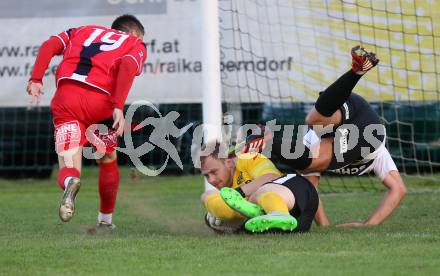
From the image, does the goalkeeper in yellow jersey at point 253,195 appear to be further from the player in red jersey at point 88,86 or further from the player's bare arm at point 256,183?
the player in red jersey at point 88,86

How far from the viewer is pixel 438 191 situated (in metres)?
9.49

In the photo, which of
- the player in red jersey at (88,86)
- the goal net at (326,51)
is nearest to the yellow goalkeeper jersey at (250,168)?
the player in red jersey at (88,86)

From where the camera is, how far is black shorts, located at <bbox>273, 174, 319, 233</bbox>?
5.65 m

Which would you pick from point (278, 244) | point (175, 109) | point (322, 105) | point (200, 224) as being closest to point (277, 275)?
point (278, 244)

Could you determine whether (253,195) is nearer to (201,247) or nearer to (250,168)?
(250,168)

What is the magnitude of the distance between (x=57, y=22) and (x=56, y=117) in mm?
4862

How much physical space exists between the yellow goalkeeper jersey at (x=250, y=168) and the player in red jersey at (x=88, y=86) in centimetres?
81

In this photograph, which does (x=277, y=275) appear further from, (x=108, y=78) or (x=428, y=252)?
(x=108, y=78)

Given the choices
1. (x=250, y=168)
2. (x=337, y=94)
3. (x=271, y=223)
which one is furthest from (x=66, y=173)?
(x=337, y=94)

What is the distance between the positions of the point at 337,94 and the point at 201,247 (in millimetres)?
1603

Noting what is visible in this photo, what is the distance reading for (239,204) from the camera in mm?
5391

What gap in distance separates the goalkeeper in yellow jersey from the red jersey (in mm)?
942

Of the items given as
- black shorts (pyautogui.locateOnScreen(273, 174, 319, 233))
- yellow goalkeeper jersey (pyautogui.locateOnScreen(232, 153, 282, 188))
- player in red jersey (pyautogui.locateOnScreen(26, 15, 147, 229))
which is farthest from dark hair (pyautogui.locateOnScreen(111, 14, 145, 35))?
black shorts (pyautogui.locateOnScreen(273, 174, 319, 233))

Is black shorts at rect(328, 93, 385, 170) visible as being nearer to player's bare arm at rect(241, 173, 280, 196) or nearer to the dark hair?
player's bare arm at rect(241, 173, 280, 196)
